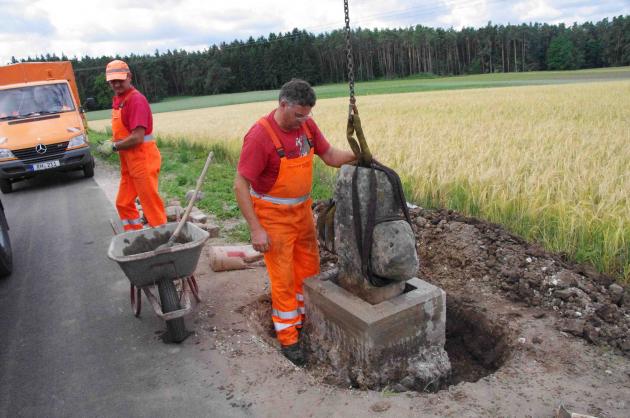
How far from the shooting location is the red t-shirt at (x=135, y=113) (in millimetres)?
4902

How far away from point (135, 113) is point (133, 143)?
0.31m

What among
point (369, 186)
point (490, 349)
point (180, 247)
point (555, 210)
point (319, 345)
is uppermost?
point (369, 186)

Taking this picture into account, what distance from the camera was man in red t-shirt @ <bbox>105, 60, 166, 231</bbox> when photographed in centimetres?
490

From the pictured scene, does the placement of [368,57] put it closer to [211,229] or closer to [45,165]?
[45,165]

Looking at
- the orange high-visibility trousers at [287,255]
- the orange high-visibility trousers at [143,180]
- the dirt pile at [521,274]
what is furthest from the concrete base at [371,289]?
the orange high-visibility trousers at [143,180]

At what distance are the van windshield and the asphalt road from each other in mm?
4782

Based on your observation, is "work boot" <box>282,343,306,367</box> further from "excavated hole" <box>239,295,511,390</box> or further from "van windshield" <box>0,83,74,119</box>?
"van windshield" <box>0,83,74,119</box>

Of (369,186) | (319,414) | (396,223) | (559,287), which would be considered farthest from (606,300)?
(319,414)

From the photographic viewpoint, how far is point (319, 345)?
12.3ft

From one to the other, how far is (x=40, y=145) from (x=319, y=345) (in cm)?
828

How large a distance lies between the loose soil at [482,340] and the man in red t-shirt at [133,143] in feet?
3.31

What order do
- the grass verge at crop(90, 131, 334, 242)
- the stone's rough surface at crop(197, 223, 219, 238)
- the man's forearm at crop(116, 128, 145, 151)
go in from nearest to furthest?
the man's forearm at crop(116, 128, 145, 151)
the stone's rough surface at crop(197, 223, 219, 238)
the grass verge at crop(90, 131, 334, 242)

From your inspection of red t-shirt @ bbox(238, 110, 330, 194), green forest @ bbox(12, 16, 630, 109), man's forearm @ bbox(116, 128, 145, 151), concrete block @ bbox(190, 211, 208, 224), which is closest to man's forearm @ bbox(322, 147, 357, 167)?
red t-shirt @ bbox(238, 110, 330, 194)

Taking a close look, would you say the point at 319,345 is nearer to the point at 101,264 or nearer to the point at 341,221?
the point at 341,221
